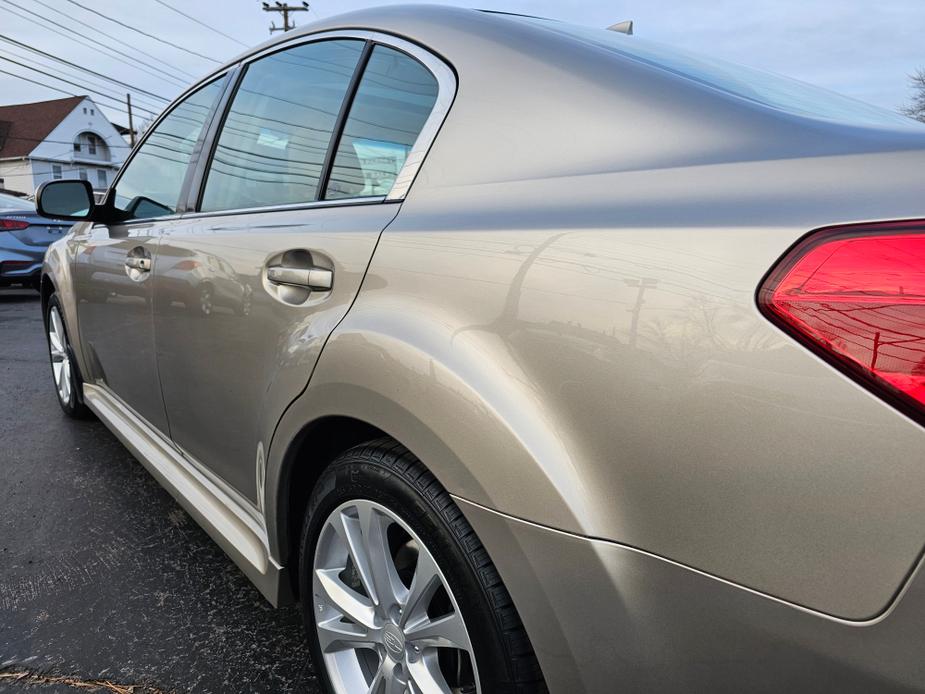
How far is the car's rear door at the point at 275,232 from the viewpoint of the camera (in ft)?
4.97

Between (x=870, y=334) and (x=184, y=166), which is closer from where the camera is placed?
(x=870, y=334)

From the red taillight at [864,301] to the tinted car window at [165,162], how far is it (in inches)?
84.9

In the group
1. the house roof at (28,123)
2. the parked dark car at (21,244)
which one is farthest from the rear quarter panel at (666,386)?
the house roof at (28,123)

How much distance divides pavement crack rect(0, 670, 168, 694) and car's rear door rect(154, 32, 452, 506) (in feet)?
1.80

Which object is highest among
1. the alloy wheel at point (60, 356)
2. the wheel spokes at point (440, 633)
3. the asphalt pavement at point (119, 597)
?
the wheel spokes at point (440, 633)

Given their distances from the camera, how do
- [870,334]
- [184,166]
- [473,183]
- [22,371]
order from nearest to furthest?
1. [870,334]
2. [473,183]
3. [184,166]
4. [22,371]

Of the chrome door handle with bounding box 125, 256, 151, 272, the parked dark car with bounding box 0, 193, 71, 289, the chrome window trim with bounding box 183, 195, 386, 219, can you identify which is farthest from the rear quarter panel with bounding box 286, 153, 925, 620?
the parked dark car with bounding box 0, 193, 71, 289

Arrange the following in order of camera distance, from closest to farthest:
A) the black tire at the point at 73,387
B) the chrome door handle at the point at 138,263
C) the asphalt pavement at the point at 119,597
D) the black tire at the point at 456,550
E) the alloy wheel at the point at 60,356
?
the black tire at the point at 456,550 → the asphalt pavement at the point at 119,597 → the chrome door handle at the point at 138,263 → the black tire at the point at 73,387 → the alloy wheel at the point at 60,356

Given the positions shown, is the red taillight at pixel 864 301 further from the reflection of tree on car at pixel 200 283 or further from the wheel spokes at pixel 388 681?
the reflection of tree on car at pixel 200 283

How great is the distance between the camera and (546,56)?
130 cm

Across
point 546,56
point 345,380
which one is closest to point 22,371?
point 345,380

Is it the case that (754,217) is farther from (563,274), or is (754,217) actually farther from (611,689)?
(611,689)

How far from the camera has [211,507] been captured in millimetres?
2088

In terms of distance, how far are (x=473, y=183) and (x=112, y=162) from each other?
63.9m
